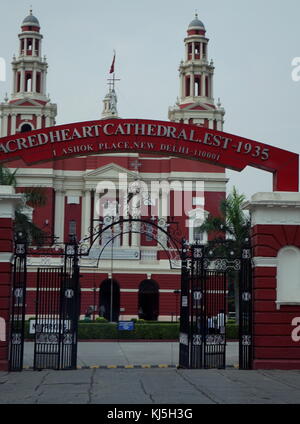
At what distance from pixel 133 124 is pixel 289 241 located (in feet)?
14.1

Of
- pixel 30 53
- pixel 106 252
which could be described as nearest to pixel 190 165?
pixel 106 252

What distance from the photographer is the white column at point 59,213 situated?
161 ft

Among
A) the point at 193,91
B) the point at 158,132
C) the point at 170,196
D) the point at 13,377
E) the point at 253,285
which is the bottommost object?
the point at 13,377

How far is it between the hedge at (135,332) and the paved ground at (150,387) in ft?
45.6

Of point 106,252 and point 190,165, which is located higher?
point 190,165

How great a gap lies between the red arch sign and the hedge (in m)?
14.7

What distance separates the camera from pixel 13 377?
14.5 metres

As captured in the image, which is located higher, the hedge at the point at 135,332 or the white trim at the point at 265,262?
the white trim at the point at 265,262

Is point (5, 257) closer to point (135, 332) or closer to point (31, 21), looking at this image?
point (135, 332)

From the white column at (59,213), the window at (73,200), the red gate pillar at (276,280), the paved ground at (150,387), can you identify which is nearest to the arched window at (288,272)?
the red gate pillar at (276,280)

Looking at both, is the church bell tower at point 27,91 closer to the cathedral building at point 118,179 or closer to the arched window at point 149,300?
the cathedral building at point 118,179

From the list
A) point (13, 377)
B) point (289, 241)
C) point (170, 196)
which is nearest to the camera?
point (13, 377)

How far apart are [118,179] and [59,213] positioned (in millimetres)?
4748
